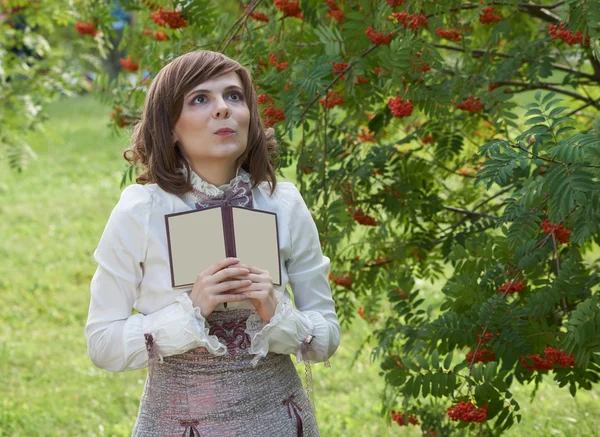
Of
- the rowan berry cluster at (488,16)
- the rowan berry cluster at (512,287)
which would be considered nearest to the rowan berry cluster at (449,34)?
the rowan berry cluster at (488,16)

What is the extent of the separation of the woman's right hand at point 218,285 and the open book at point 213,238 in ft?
0.09

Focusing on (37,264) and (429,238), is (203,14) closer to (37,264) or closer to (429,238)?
(429,238)

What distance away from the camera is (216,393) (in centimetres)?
182

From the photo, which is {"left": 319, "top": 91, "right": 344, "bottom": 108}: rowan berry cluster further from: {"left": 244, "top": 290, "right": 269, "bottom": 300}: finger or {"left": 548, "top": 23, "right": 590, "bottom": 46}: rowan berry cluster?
{"left": 244, "top": 290, "right": 269, "bottom": 300}: finger

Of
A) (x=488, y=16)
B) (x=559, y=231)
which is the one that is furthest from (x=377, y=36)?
(x=559, y=231)

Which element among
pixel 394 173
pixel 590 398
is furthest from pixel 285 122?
pixel 590 398

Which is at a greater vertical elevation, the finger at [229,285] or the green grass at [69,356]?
the finger at [229,285]

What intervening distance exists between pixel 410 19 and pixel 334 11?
0.48 metres

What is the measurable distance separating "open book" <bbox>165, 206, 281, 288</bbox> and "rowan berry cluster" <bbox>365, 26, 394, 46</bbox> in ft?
4.13

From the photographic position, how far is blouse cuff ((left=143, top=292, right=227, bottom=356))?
5.58ft

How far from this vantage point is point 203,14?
314cm

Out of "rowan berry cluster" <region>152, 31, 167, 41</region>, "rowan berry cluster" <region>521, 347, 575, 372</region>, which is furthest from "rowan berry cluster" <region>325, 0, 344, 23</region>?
"rowan berry cluster" <region>521, 347, 575, 372</region>

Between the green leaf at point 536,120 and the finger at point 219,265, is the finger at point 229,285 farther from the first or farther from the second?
the green leaf at point 536,120

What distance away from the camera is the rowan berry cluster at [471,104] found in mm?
3066
